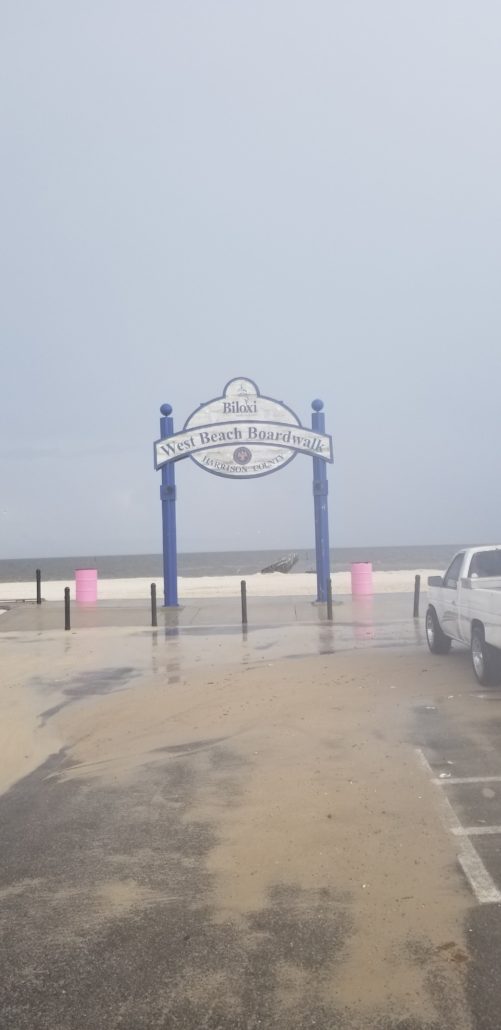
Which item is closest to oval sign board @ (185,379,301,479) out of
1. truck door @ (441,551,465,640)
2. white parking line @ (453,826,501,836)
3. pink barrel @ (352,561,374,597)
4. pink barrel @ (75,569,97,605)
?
pink barrel @ (352,561,374,597)

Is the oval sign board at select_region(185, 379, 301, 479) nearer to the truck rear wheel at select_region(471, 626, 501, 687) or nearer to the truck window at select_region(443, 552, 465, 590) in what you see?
the truck window at select_region(443, 552, 465, 590)

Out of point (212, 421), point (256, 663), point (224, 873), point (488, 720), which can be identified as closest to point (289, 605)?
point (212, 421)

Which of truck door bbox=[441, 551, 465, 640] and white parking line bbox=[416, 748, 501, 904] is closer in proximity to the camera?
white parking line bbox=[416, 748, 501, 904]

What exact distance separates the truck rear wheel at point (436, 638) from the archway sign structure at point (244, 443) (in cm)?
1111

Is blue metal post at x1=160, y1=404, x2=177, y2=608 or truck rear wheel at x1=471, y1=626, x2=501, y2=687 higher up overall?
blue metal post at x1=160, y1=404, x2=177, y2=608

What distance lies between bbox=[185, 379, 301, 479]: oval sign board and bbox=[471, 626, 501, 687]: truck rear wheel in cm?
1512

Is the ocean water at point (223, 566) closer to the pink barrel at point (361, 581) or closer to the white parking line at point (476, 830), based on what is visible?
the pink barrel at point (361, 581)

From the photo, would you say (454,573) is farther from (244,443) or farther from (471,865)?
(244,443)

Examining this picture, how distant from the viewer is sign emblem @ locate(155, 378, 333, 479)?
24.8 metres

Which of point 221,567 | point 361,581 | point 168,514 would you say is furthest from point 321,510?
point 221,567

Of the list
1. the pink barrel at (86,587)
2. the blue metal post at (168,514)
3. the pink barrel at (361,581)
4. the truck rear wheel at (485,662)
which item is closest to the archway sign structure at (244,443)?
the blue metal post at (168,514)

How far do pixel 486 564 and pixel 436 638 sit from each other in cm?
157

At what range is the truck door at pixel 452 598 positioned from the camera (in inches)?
458

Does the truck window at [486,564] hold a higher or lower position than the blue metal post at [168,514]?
lower
